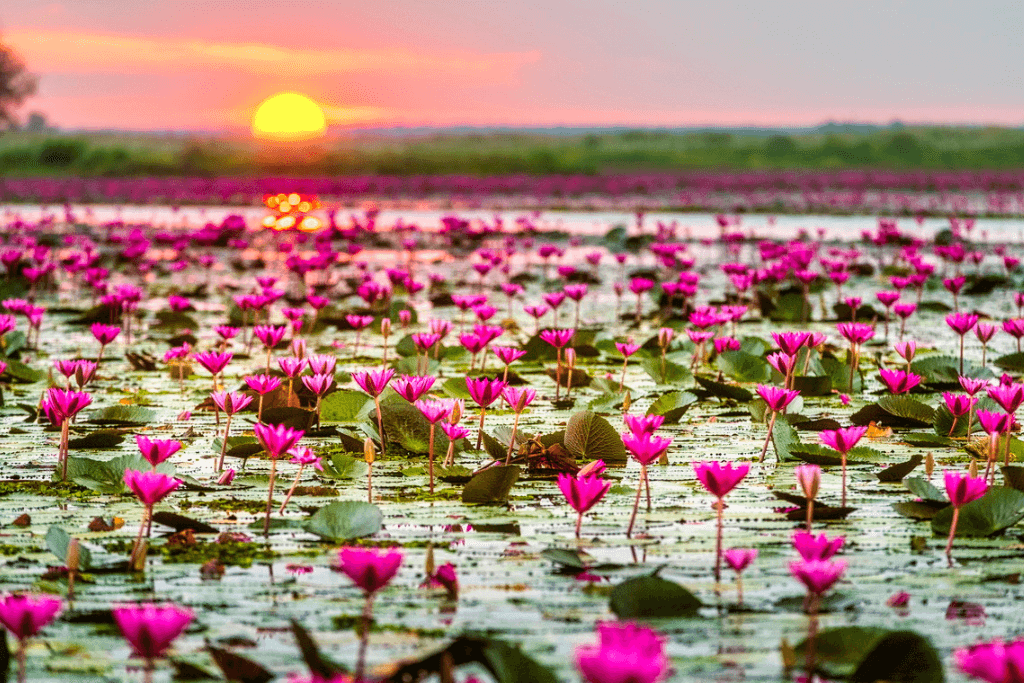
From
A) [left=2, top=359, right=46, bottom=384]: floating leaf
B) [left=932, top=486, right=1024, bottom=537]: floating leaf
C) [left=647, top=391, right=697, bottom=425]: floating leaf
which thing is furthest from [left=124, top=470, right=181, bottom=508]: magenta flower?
[left=2, top=359, right=46, bottom=384]: floating leaf

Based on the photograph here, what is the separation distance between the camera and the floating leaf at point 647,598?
2570mm

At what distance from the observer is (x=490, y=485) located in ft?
11.8

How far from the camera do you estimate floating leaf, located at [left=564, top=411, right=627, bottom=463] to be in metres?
4.21

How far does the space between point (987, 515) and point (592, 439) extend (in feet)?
4.84

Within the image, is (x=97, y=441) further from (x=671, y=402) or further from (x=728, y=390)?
(x=728, y=390)

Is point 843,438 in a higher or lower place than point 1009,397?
lower

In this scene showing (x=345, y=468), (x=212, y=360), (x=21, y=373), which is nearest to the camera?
(x=345, y=468)

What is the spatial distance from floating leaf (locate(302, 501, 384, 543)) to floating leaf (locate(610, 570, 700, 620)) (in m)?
0.89

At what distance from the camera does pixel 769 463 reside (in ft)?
14.1

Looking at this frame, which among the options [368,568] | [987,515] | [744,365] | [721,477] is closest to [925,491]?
[987,515]

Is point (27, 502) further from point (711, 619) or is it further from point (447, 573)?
point (711, 619)

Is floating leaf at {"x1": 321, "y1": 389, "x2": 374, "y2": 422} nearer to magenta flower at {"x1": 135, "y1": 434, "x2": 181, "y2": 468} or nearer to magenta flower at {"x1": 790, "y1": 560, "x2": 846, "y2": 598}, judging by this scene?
magenta flower at {"x1": 135, "y1": 434, "x2": 181, "y2": 468}

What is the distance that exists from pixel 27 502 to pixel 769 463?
267cm

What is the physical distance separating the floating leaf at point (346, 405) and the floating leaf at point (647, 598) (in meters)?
2.67
